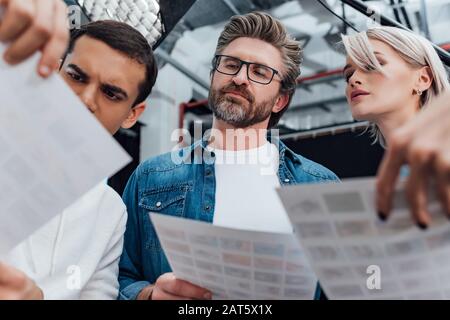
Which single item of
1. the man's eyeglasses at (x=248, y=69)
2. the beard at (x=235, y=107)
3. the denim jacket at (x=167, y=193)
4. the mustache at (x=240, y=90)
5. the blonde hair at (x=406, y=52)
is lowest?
the denim jacket at (x=167, y=193)

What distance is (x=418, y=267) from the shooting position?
435 millimetres

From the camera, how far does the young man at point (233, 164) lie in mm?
938

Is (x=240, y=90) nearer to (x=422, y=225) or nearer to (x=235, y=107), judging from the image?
(x=235, y=107)

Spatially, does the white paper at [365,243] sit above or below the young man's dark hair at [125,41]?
above

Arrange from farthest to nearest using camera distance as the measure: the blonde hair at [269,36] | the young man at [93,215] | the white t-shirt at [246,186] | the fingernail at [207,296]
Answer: the blonde hair at [269,36]
the white t-shirt at [246,186]
the young man at [93,215]
the fingernail at [207,296]

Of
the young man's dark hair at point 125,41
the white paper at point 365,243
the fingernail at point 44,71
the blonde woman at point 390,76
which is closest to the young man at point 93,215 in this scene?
the young man's dark hair at point 125,41

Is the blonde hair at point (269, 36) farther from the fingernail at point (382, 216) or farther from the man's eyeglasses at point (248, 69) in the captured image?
A: the fingernail at point (382, 216)

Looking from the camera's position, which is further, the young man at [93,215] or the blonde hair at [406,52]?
the blonde hair at [406,52]

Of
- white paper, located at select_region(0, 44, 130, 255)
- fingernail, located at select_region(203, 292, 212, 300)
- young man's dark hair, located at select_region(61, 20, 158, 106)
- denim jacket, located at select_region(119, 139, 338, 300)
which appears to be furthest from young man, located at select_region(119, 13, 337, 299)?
white paper, located at select_region(0, 44, 130, 255)

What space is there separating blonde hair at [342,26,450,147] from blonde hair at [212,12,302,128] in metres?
0.17

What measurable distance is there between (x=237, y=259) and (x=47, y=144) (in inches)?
8.6

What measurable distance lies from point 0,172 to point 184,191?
56 cm

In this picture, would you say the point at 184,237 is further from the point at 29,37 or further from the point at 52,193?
the point at 29,37
